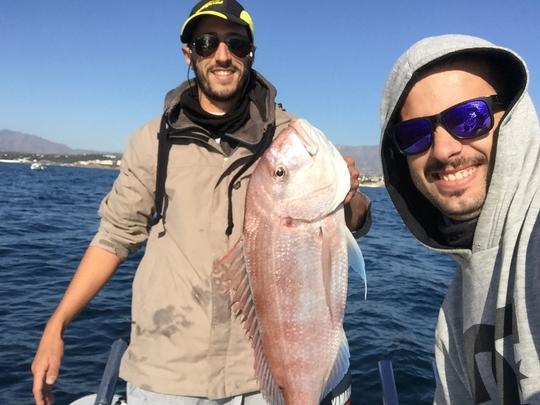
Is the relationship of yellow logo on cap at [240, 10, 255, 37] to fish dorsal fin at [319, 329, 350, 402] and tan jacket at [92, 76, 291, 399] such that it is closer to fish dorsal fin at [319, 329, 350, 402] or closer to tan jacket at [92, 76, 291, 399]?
tan jacket at [92, 76, 291, 399]

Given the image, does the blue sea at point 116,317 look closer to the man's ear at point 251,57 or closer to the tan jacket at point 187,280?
the tan jacket at point 187,280

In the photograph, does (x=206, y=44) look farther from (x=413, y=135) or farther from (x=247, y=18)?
(x=413, y=135)

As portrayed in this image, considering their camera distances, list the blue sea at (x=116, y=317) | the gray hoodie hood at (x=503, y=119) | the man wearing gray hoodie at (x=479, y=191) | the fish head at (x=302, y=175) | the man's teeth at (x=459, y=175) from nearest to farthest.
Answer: the man wearing gray hoodie at (x=479, y=191)
the gray hoodie hood at (x=503, y=119)
the man's teeth at (x=459, y=175)
the fish head at (x=302, y=175)
the blue sea at (x=116, y=317)

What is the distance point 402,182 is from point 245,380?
5.09 feet

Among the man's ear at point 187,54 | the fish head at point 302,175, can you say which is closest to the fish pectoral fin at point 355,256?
the fish head at point 302,175

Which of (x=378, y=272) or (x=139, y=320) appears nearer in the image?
(x=139, y=320)

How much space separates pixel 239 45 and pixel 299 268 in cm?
161

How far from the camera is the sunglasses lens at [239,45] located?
10.3 ft

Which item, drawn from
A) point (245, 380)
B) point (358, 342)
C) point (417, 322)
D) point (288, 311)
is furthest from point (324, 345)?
point (417, 322)

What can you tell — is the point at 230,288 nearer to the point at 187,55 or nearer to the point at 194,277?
the point at 194,277

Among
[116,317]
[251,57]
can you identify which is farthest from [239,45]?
[116,317]

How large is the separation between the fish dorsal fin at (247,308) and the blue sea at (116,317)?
3.80 metres

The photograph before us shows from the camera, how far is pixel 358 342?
24.5 ft

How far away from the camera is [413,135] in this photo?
7.72 ft
